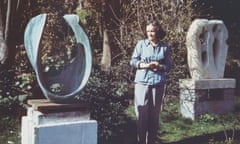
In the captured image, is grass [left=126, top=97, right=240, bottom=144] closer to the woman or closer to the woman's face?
the woman

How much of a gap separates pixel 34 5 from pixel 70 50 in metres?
1.70

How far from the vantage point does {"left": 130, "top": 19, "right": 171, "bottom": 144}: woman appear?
566cm

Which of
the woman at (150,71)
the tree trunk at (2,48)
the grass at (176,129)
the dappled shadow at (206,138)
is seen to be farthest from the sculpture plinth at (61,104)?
the tree trunk at (2,48)

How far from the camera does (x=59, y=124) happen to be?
495cm

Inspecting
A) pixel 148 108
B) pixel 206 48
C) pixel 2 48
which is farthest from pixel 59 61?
pixel 206 48

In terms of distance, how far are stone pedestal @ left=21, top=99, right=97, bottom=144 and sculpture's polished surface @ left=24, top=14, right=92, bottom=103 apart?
14 cm

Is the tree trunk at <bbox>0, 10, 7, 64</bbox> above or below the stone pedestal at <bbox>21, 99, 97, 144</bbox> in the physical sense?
above

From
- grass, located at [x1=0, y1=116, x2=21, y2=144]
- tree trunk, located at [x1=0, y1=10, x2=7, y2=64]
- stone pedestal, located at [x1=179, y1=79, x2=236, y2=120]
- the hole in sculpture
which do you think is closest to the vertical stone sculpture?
stone pedestal, located at [x1=179, y1=79, x2=236, y2=120]

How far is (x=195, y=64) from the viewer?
27.9 ft

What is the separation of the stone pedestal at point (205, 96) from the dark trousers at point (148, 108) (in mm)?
2642

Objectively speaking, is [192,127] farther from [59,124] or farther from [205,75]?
[59,124]

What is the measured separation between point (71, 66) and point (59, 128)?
0.87 m

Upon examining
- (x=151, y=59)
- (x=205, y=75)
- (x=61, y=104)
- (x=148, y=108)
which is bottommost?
(x=148, y=108)

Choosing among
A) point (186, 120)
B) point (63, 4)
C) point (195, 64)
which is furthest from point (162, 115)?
point (63, 4)
